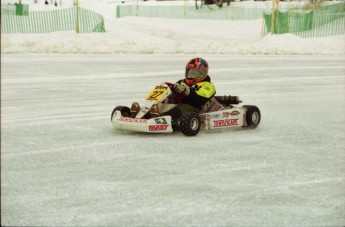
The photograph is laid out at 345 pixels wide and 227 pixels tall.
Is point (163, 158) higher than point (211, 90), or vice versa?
point (211, 90)

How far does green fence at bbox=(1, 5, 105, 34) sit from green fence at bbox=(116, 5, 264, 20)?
41.2 ft

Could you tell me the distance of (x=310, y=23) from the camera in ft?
95.0

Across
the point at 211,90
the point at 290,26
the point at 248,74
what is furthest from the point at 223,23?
the point at 211,90

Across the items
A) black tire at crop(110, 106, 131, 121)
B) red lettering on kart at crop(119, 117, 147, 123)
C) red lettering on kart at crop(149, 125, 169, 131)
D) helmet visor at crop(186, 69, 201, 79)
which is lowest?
red lettering on kart at crop(149, 125, 169, 131)

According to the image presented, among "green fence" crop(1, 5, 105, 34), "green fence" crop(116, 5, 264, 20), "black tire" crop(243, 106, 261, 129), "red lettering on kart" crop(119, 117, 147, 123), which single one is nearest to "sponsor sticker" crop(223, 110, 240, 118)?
"black tire" crop(243, 106, 261, 129)

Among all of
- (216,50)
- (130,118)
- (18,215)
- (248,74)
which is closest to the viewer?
(18,215)

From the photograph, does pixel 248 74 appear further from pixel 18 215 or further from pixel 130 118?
pixel 18 215

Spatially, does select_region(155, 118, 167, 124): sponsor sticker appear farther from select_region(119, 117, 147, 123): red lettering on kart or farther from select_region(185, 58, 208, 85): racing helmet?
select_region(185, 58, 208, 85): racing helmet

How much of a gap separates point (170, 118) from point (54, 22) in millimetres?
23036

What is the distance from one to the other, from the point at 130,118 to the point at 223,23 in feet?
110

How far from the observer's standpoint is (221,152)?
17.1 ft

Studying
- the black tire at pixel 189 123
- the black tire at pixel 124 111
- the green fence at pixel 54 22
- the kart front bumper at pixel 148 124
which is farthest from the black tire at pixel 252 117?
the green fence at pixel 54 22

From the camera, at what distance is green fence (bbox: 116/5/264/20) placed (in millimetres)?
42656

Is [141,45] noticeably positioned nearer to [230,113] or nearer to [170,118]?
[230,113]
